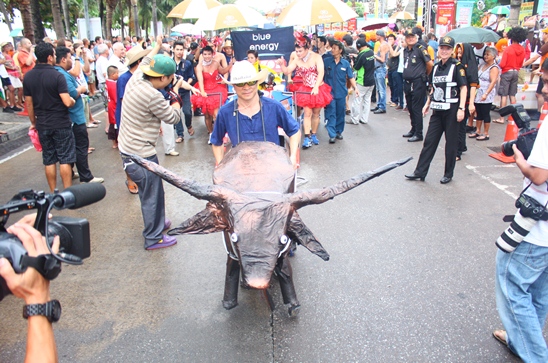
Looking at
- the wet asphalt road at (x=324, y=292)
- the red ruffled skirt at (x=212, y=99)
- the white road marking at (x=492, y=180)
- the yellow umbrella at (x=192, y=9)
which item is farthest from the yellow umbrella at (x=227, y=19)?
the white road marking at (x=492, y=180)

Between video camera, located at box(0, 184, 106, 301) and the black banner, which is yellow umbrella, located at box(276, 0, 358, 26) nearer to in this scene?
the black banner

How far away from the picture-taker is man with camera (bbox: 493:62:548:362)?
2.46 m

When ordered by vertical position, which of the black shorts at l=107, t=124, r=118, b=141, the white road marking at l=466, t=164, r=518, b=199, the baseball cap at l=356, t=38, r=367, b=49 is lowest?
the white road marking at l=466, t=164, r=518, b=199

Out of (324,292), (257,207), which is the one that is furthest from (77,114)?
(257,207)

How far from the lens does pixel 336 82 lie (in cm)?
874

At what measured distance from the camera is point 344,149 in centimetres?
834

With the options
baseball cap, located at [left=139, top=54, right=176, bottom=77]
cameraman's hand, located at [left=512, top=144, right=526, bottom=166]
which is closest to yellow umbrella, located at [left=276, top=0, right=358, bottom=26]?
baseball cap, located at [left=139, top=54, right=176, bottom=77]

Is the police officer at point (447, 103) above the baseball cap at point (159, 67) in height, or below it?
below

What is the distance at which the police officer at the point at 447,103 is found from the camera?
597 cm

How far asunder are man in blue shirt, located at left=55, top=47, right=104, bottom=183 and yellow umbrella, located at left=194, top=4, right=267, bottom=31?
4606 mm

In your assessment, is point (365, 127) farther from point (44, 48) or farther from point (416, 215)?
point (44, 48)

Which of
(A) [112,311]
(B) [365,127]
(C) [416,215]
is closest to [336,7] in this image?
(B) [365,127]

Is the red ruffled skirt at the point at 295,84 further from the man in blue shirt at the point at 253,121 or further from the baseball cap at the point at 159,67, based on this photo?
the man in blue shirt at the point at 253,121

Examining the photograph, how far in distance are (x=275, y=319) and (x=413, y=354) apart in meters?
1.08
